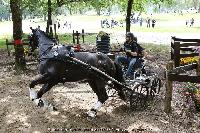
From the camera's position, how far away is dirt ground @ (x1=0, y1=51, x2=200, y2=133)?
9047 millimetres

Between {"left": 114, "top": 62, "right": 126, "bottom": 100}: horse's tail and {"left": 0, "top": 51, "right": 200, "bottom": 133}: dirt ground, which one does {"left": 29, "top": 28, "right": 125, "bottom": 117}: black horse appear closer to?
{"left": 114, "top": 62, "right": 126, "bottom": 100}: horse's tail

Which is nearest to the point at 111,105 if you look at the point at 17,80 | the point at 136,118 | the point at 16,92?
the point at 136,118

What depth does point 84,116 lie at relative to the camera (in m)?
9.92

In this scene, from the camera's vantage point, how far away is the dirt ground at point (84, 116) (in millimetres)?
9047

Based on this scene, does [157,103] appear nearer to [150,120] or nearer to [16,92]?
[150,120]

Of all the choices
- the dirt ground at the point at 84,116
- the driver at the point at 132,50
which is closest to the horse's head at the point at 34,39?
the dirt ground at the point at 84,116

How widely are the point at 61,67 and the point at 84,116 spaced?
1.58m

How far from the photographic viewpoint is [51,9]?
3378 centimetres

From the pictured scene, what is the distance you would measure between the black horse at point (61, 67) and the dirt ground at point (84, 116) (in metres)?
0.56

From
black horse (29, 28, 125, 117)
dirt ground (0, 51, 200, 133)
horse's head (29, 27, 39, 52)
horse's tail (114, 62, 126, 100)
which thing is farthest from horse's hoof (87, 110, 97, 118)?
horse's head (29, 27, 39, 52)

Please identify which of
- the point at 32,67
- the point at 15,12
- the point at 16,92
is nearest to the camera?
the point at 16,92

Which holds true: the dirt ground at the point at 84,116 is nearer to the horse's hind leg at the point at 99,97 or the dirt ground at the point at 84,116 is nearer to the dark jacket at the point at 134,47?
the horse's hind leg at the point at 99,97

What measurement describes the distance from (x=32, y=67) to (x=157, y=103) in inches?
325

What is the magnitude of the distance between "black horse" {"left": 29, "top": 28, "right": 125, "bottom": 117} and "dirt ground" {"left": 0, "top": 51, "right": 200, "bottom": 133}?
564mm
